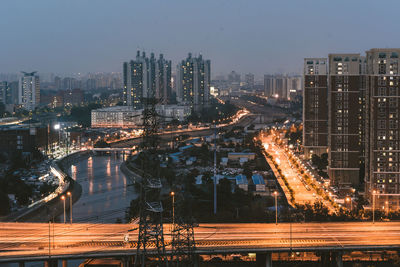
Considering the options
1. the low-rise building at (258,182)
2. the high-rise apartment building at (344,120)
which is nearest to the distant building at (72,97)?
the low-rise building at (258,182)

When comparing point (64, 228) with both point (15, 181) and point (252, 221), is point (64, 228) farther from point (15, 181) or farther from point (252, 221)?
point (15, 181)

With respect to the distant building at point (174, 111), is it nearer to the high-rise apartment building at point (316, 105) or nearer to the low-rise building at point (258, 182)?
the high-rise apartment building at point (316, 105)

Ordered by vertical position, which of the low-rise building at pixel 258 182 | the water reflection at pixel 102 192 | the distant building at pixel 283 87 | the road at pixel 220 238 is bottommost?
the water reflection at pixel 102 192

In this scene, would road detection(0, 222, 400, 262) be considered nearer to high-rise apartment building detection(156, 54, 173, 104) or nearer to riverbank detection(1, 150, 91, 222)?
riverbank detection(1, 150, 91, 222)

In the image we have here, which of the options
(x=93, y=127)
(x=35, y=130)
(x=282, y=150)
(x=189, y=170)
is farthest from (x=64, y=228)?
(x=93, y=127)

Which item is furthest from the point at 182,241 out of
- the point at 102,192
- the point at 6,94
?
the point at 6,94
